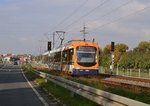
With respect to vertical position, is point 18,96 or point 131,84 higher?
point 131,84

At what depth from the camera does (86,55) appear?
40.7 metres

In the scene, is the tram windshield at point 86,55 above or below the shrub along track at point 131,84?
above

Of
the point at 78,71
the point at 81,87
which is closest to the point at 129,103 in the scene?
the point at 81,87

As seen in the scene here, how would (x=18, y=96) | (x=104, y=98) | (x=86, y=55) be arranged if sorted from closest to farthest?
1. (x=104, y=98)
2. (x=18, y=96)
3. (x=86, y=55)

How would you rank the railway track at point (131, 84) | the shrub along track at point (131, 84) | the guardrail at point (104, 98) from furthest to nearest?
1. the railway track at point (131, 84)
2. the shrub along track at point (131, 84)
3. the guardrail at point (104, 98)

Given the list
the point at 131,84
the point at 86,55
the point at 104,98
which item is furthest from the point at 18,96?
the point at 86,55

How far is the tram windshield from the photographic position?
40.4m

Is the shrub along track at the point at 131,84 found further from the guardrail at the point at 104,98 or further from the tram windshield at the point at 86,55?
the guardrail at the point at 104,98

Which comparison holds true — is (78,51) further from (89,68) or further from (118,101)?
(118,101)

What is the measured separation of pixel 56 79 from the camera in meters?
23.5

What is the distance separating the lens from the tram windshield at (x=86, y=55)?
132ft

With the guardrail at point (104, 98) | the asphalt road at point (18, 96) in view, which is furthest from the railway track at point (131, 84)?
the guardrail at point (104, 98)

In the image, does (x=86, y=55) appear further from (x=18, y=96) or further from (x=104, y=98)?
(x=104, y=98)

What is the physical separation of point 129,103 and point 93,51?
3158 cm
